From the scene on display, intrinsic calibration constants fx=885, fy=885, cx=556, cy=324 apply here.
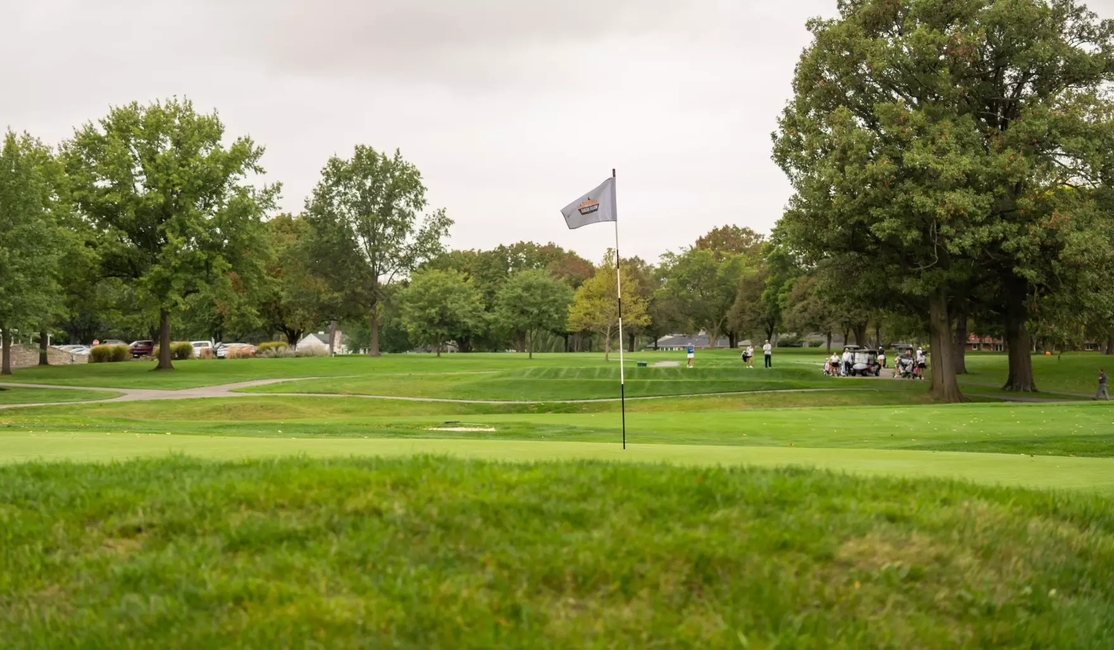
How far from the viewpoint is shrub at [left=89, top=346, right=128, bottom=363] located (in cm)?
6806

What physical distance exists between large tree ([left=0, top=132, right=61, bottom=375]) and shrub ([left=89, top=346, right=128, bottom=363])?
72.0ft

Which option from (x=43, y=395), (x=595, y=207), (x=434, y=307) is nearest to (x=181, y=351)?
(x=434, y=307)

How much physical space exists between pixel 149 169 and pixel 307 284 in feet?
88.7

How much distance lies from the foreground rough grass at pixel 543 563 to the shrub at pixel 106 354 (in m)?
67.9

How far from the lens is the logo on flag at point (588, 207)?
16.5 m

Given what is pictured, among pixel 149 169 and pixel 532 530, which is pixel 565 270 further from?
pixel 532 530

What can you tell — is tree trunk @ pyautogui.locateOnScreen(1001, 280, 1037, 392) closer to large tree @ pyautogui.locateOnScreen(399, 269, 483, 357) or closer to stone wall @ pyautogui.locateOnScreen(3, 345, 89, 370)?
large tree @ pyautogui.locateOnScreen(399, 269, 483, 357)

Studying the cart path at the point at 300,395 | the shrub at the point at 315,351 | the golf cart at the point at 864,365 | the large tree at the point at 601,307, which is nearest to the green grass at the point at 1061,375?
the golf cart at the point at 864,365

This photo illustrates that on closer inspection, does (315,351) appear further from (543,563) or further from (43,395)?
(543,563)

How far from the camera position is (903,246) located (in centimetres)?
3931

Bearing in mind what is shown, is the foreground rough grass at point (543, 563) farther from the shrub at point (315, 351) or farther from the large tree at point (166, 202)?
the shrub at point (315, 351)

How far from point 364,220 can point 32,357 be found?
93.2 ft

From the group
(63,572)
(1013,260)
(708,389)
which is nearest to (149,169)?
(708,389)

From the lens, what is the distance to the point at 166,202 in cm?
5462
